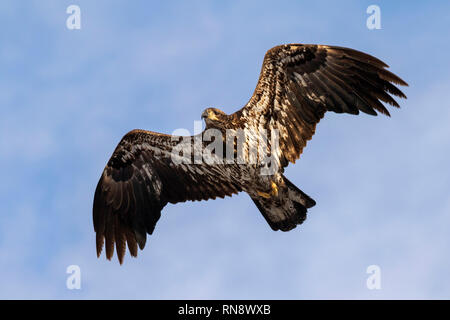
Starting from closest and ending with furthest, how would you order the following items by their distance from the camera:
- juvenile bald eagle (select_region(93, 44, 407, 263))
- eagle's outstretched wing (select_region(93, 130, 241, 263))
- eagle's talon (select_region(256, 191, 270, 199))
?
juvenile bald eagle (select_region(93, 44, 407, 263)) < eagle's talon (select_region(256, 191, 270, 199)) < eagle's outstretched wing (select_region(93, 130, 241, 263))

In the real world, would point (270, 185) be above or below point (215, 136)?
below

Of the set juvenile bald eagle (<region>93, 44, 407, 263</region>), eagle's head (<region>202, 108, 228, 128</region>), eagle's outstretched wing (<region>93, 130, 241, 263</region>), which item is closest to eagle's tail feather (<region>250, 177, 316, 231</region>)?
juvenile bald eagle (<region>93, 44, 407, 263</region>)

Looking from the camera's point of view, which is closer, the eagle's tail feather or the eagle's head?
the eagle's head

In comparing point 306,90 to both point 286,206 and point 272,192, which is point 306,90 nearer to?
point 272,192

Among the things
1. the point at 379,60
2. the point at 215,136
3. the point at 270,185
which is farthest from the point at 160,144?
the point at 379,60

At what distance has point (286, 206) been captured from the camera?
14.5m

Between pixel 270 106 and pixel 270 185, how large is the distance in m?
1.63

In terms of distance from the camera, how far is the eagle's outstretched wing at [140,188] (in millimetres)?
15359

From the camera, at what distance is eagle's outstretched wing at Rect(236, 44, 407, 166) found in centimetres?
1438

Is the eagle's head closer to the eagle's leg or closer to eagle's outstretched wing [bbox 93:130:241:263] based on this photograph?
eagle's outstretched wing [bbox 93:130:241:263]

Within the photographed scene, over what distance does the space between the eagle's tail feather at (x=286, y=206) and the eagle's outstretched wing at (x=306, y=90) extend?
658 millimetres

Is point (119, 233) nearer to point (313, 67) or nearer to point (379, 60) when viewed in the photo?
point (313, 67)

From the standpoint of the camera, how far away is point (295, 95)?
1462cm

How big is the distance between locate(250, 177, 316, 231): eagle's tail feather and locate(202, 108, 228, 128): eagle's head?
180cm
